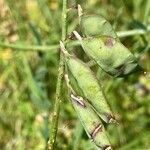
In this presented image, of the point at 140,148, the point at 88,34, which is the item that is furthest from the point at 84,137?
the point at 88,34

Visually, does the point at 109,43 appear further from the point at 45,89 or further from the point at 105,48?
the point at 45,89

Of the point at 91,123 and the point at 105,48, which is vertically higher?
the point at 105,48

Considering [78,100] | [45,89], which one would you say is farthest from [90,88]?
[45,89]

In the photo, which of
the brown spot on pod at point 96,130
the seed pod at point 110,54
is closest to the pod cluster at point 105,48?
the seed pod at point 110,54

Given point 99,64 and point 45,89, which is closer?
point 99,64

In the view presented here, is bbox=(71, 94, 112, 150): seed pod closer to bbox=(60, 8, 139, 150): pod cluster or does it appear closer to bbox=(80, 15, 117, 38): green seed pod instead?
bbox=(60, 8, 139, 150): pod cluster

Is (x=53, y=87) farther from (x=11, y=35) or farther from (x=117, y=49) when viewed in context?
(x=117, y=49)
